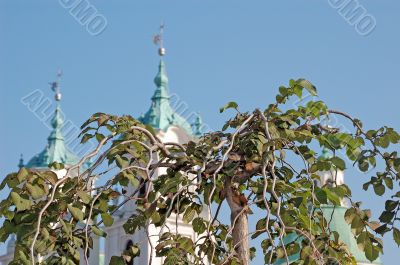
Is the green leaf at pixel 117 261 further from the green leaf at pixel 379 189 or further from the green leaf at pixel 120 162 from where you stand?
the green leaf at pixel 379 189

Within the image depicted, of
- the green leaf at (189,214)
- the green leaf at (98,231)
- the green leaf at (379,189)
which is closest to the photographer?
the green leaf at (98,231)

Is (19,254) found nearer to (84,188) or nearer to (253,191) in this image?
(84,188)

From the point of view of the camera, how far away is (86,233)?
3.54m

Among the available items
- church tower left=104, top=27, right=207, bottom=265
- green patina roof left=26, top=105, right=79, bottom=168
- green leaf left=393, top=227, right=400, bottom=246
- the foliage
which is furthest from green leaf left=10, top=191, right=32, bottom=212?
green patina roof left=26, top=105, right=79, bottom=168

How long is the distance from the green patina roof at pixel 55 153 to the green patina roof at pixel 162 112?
2757 mm

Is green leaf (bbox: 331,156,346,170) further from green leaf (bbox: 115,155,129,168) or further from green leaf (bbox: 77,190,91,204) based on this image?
green leaf (bbox: 77,190,91,204)

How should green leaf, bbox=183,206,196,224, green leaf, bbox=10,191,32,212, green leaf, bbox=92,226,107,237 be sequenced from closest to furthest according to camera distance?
1. green leaf, bbox=10,191,32,212
2. green leaf, bbox=92,226,107,237
3. green leaf, bbox=183,206,196,224

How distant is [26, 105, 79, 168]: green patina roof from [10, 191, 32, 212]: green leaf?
71.4 feet

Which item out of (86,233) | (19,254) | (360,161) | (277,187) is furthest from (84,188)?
(360,161)

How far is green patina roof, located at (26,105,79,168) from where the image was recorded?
82.6 feet

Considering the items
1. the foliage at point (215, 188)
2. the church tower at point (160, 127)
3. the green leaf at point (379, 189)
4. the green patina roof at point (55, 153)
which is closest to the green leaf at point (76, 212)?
the foliage at point (215, 188)

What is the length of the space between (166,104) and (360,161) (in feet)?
66.2

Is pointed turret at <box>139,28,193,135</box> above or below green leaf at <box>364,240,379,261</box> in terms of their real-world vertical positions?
above

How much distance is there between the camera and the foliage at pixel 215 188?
3473 millimetres
